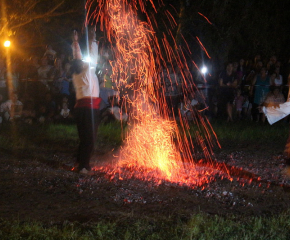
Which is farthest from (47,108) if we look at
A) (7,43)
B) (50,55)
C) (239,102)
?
(239,102)

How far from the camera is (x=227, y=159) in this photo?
8.95 metres

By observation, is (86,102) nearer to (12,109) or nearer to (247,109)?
(12,109)

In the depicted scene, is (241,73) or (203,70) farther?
(203,70)

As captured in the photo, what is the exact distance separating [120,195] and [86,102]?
197 centimetres

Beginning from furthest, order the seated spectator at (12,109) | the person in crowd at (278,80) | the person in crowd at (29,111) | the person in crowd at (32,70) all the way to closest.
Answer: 1. the person in crowd at (32,70)
2. the person in crowd at (278,80)
3. the person in crowd at (29,111)
4. the seated spectator at (12,109)

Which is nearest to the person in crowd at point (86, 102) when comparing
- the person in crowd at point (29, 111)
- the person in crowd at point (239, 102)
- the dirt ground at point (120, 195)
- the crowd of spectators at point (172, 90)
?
the dirt ground at point (120, 195)

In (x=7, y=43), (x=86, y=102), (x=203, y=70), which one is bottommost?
(x=86, y=102)

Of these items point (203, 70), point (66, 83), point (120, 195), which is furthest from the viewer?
point (203, 70)

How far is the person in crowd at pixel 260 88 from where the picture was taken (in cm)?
1405

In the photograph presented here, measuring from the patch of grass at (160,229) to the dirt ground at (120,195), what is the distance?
266 millimetres

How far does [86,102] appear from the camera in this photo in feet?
24.0

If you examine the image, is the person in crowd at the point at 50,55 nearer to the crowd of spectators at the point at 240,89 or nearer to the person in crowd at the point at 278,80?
the crowd of spectators at the point at 240,89

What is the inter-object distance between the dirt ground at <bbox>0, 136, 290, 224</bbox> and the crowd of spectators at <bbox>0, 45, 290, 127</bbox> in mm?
5907

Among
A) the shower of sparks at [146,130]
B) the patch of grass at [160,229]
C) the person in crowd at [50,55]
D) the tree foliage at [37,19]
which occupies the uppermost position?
the tree foliage at [37,19]
